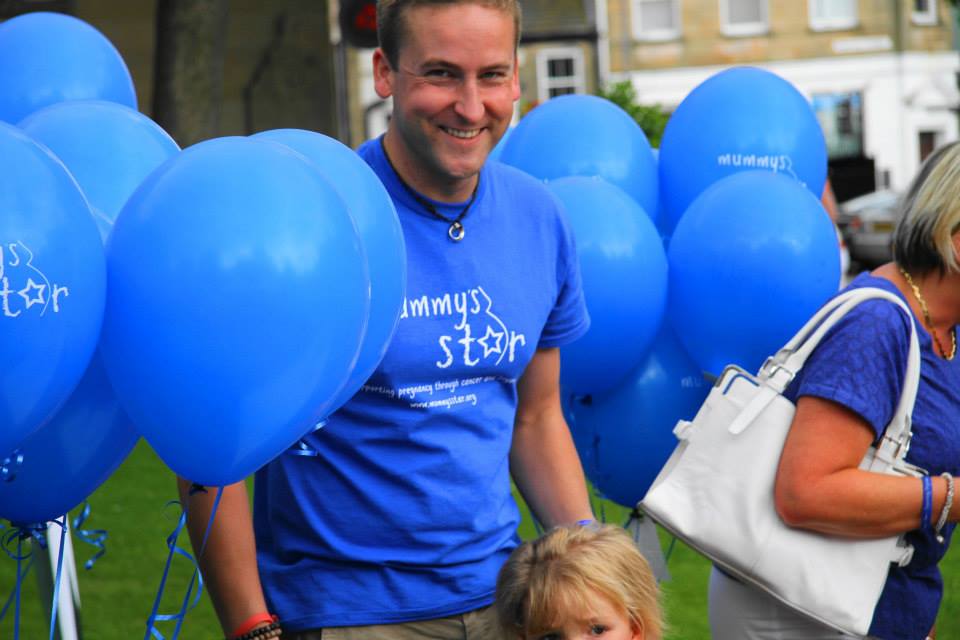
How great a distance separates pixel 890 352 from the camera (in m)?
2.26

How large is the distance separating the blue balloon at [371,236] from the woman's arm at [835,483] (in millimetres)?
781

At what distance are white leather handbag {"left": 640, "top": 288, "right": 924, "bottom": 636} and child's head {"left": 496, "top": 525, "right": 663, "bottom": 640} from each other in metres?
0.20

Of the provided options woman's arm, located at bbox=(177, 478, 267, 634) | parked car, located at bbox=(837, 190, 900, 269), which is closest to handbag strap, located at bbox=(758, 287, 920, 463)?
woman's arm, located at bbox=(177, 478, 267, 634)

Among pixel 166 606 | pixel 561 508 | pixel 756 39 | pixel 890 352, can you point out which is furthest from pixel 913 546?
pixel 756 39

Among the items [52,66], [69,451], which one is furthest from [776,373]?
[52,66]

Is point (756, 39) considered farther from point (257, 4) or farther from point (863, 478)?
point (863, 478)

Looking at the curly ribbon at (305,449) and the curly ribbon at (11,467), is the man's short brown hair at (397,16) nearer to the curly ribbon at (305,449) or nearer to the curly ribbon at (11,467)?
the curly ribbon at (305,449)

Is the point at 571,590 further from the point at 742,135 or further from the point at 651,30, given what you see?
the point at 651,30

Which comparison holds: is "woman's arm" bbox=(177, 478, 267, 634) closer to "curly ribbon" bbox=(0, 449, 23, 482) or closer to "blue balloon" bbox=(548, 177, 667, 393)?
"curly ribbon" bbox=(0, 449, 23, 482)

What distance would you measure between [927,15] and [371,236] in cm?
3171

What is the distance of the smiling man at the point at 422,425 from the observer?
6.65ft

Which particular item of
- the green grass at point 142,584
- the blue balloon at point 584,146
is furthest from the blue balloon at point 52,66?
the green grass at point 142,584

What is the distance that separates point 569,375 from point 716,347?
1.21ft

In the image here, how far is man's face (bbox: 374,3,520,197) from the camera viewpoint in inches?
79.0
